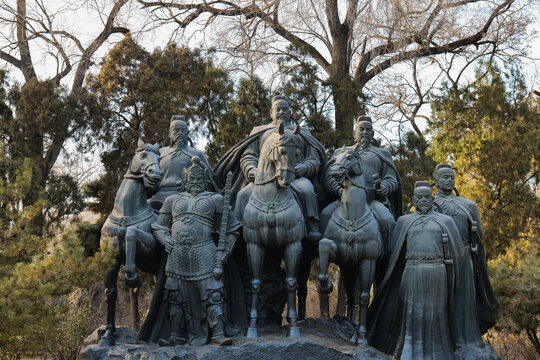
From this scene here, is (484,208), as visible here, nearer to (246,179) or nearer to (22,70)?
(246,179)

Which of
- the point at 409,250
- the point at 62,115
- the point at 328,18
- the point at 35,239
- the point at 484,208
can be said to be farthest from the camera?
the point at 328,18

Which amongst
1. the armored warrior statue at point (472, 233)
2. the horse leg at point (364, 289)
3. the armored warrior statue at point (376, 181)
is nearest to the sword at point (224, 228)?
the armored warrior statue at point (376, 181)

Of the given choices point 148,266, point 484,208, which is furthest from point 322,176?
point 484,208

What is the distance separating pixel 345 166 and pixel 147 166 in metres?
2.21

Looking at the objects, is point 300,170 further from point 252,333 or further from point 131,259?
point 131,259

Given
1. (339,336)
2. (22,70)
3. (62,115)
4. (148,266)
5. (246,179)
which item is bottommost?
(339,336)

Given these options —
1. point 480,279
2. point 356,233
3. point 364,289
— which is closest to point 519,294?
point 480,279

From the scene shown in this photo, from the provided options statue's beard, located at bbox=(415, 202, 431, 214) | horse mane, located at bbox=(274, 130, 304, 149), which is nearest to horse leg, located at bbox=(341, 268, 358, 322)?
statue's beard, located at bbox=(415, 202, 431, 214)

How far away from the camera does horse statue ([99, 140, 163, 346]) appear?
328 inches

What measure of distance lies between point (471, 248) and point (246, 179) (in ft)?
9.08

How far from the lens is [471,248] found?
8.80m

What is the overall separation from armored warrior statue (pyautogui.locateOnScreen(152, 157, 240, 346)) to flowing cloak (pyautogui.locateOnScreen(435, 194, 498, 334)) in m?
2.75

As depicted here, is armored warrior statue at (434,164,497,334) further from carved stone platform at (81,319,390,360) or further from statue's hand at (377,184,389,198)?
carved stone platform at (81,319,390,360)

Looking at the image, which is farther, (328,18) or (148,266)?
(328,18)
